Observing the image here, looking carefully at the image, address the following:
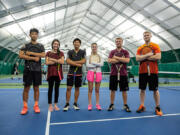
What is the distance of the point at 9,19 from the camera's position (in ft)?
41.3

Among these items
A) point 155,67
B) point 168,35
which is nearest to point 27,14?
point 155,67

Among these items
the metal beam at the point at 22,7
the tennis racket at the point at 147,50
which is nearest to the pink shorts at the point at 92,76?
the tennis racket at the point at 147,50

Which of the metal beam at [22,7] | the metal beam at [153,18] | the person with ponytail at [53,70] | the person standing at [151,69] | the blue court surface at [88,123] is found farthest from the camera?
the metal beam at [153,18]

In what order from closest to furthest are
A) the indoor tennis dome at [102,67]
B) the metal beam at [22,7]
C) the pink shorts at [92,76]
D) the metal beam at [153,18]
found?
1. the indoor tennis dome at [102,67]
2. the pink shorts at [92,76]
3. the metal beam at [22,7]
4. the metal beam at [153,18]

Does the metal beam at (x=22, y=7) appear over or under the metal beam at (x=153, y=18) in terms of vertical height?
under

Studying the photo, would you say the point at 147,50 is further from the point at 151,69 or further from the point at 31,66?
the point at 31,66

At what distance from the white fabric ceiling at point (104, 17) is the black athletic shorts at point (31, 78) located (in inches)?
268

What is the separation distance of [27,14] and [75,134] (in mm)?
13125

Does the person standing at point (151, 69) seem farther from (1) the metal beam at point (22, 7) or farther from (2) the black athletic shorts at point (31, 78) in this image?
(1) the metal beam at point (22, 7)

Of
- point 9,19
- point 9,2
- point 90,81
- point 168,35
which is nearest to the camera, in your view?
point 90,81

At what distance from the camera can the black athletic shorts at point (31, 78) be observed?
3.26 metres

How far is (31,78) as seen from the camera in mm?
3301

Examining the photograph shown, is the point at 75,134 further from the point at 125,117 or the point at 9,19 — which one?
the point at 9,19

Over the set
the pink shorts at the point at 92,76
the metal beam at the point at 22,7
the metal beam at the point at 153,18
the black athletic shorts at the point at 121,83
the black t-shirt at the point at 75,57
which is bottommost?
the black athletic shorts at the point at 121,83
